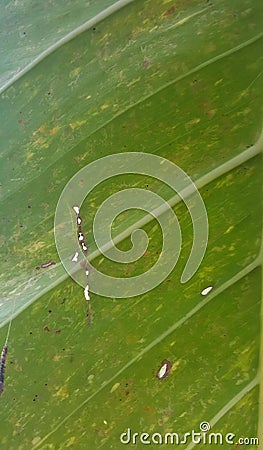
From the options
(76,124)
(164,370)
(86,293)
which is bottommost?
(164,370)

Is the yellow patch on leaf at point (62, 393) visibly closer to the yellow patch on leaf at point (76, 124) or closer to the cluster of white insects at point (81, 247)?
the cluster of white insects at point (81, 247)

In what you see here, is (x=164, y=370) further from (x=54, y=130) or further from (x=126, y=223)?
(x=54, y=130)

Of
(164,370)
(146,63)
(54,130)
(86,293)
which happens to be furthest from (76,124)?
(164,370)

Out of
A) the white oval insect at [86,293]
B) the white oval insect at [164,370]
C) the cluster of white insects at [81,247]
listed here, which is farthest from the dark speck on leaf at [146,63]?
the white oval insect at [164,370]

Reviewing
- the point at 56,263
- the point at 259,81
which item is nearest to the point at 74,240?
the point at 56,263

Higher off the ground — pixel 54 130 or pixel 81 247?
pixel 54 130

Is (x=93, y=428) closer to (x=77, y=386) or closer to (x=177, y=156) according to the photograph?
(x=77, y=386)

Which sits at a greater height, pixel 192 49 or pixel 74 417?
pixel 192 49

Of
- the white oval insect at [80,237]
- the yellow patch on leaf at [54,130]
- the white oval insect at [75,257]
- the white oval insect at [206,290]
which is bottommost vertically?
the white oval insect at [206,290]
